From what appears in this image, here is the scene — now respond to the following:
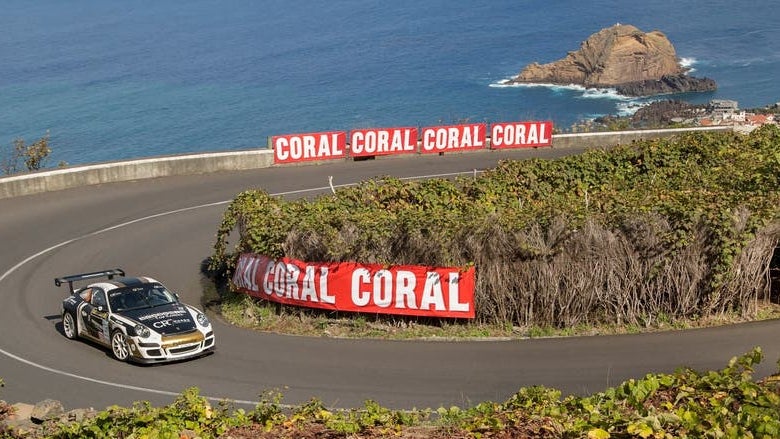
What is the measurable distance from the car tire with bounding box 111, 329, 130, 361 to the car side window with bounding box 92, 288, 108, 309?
2.76 ft

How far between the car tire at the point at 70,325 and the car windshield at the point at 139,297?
1.55 meters

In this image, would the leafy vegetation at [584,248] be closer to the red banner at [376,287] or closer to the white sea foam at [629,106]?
the red banner at [376,287]

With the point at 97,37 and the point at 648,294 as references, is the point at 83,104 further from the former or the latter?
the point at 648,294

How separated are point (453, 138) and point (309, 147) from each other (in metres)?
7.09

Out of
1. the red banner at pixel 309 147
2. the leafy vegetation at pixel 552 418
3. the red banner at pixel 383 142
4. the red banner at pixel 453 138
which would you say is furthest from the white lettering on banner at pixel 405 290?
the red banner at pixel 453 138

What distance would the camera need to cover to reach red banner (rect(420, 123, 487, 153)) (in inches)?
1699

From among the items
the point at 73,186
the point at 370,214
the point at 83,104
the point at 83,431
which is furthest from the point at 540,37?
the point at 83,431

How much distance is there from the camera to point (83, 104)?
11556cm

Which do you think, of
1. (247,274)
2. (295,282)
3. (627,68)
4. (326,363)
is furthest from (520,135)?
(627,68)

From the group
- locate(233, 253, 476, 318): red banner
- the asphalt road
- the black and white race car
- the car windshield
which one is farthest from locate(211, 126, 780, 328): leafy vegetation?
the black and white race car

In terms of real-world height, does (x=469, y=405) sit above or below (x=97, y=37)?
below

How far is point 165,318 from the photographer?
20.7 m

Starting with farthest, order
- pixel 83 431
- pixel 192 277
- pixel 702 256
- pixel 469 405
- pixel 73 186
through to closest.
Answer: pixel 73 186 → pixel 192 277 → pixel 702 256 → pixel 469 405 → pixel 83 431

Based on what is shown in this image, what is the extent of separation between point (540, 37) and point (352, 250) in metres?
131
